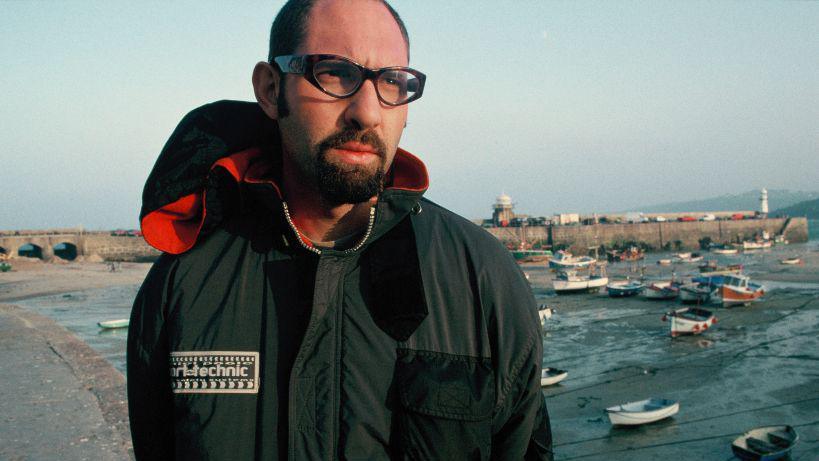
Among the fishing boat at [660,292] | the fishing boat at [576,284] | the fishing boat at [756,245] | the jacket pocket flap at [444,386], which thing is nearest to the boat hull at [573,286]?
the fishing boat at [576,284]

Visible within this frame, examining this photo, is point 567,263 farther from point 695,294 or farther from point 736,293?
point 736,293

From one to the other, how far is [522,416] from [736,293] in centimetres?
3379

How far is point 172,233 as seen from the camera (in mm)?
1911

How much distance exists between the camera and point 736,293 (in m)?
31.2

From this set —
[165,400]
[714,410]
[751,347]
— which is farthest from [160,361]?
[751,347]

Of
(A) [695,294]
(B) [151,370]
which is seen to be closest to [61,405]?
(B) [151,370]

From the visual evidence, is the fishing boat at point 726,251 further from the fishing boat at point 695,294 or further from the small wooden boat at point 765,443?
the small wooden boat at point 765,443

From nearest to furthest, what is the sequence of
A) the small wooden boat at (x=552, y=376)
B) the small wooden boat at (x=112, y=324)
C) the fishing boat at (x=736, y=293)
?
the small wooden boat at (x=552, y=376)
the small wooden boat at (x=112, y=324)
the fishing boat at (x=736, y=293)

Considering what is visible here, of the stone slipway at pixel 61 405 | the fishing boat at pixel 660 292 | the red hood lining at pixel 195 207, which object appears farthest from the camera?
the fishing boat at pixel 660 292

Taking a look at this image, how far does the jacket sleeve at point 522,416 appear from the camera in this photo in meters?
1.83

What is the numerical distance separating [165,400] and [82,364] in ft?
33.2

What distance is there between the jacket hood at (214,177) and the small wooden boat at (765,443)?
39.7 ft

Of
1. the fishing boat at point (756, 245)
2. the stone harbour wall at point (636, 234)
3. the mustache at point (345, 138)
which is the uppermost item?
the mustache at point (345, 138)

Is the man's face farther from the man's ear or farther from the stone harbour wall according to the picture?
the stone harbour wall
